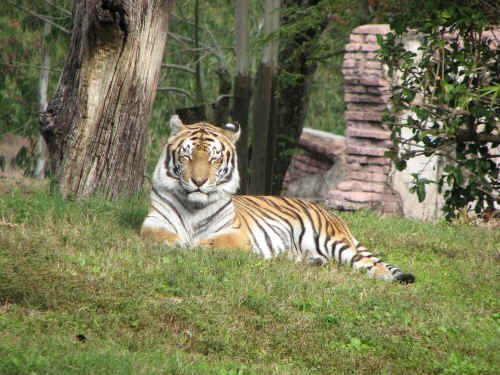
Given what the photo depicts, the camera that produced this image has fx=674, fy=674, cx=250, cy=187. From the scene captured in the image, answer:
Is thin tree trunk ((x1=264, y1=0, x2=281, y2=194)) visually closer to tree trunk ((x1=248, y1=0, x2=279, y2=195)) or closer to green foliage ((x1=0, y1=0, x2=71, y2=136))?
tree trunk ((x1=248, y1=0, x2=279, y2=195))

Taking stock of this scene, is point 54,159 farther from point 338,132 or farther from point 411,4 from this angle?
point 338,132

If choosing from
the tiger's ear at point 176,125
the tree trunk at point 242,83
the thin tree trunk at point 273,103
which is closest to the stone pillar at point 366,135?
the thin tree trunk at point 273,103

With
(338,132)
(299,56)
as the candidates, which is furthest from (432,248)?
(338,132)

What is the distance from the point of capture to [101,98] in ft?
24.0

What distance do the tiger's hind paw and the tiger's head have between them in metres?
1.68

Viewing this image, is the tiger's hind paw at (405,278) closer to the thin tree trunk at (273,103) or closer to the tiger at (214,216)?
the tiger at (214,216)

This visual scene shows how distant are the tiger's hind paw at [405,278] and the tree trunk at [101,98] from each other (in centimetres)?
335

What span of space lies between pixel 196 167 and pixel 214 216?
49 centimetres

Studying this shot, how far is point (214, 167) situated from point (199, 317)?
1848 millimetres

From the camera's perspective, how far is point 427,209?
10.4 meters

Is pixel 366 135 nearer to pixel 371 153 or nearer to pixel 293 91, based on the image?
pixel 371 153

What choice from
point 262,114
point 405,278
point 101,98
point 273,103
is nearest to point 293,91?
point 273,103

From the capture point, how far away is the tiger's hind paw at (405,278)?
5.93m

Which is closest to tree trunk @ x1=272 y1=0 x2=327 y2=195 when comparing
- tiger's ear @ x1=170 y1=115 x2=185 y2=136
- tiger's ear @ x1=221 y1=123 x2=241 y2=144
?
tiger's ear @ x1=221 y1=123 x2=241 y2=144
